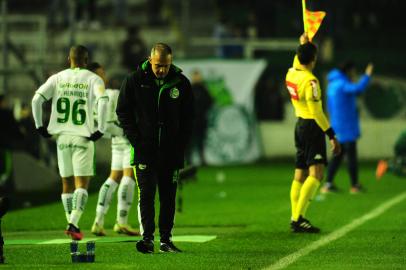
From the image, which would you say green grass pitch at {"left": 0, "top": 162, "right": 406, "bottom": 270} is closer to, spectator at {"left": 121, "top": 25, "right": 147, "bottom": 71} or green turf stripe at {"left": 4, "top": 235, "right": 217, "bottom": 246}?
green turf stripe at {"left": 4, "top": 235, "right": 217, "bottom": 246}

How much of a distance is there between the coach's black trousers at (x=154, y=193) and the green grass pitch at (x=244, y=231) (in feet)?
0.99

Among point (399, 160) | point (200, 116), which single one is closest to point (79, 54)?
point (399, 160)

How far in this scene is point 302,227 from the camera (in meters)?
14.9

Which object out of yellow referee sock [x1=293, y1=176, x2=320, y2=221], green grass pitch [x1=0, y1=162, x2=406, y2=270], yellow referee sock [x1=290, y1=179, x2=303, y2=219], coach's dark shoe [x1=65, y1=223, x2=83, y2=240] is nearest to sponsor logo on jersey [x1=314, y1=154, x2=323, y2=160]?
yellow referee sock [x1=293, y1=176, x2=320, y2=221]

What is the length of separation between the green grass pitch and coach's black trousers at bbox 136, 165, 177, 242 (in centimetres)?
30

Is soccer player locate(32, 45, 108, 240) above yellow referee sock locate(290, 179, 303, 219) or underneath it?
above

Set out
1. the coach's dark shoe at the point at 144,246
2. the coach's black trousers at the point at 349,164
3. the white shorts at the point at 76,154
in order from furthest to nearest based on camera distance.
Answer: the coach's black trousers at the point at 349,164
the white shorts at the point at 76,154
the coach's dark shoe at the point at 144,246

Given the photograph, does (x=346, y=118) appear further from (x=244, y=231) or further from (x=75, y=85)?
(x=75, y=85)

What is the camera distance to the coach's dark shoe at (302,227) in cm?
1485

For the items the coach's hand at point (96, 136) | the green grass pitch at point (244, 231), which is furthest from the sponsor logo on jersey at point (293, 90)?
the coach's hand at point (96, 136)

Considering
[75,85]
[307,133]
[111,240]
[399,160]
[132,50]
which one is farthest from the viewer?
[132,50]

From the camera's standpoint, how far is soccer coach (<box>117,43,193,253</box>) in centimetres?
1247

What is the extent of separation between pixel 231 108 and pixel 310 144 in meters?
15.7

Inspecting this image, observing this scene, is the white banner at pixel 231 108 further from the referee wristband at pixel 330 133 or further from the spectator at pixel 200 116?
→ the referee wristband at pixel 330 133
